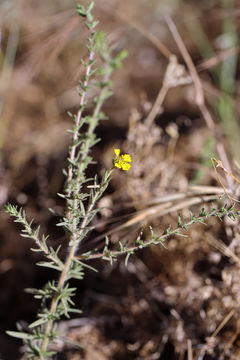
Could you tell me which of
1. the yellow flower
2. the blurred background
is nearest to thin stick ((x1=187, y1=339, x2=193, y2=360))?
the blurred background

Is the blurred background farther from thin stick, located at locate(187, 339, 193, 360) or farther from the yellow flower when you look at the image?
the yellow flower

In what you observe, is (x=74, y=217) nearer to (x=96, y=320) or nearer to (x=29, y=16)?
(x=96, y=320)

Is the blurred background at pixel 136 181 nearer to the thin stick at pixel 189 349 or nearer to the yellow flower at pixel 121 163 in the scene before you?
the thin stick at pixel 189 349

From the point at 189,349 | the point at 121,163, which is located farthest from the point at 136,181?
the point at 121,163

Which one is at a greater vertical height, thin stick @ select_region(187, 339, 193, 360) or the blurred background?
the blurred background

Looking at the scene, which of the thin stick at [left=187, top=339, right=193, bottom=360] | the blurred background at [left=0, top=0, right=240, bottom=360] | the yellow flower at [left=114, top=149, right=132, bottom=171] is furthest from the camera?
the blurred background at [left=0, top=0, right=240, bottom=360]

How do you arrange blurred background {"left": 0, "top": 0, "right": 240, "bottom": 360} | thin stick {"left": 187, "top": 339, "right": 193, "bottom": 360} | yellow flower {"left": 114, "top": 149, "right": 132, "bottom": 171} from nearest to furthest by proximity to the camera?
yellow flower {"left": 114, "top": 149, "right": 132, "bottom": 171} → thin stick {"left": 187, "top": 339, "right": 193, "bottom": 360} → blurred background {"left": 0, "top": 0, "right": 240, "bottom": 360}

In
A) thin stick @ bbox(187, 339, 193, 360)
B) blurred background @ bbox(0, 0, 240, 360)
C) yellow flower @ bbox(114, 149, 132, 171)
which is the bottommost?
thin stick @ bbox(187, 339, 193, 360)

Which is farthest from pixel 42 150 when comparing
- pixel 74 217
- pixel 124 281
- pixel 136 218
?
pixel 74 217

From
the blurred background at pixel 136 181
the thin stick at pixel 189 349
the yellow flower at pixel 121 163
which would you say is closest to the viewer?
the yellow flower at pixel 121 163

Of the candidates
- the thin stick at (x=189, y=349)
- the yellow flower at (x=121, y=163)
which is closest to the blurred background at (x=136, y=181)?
the thin stick at (x=189, y=349)
